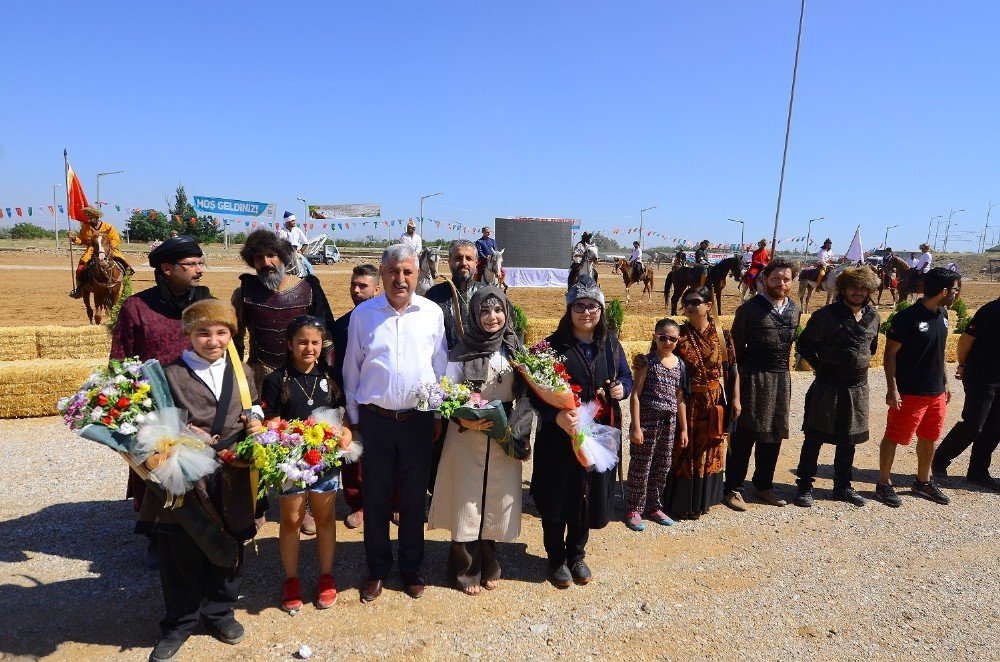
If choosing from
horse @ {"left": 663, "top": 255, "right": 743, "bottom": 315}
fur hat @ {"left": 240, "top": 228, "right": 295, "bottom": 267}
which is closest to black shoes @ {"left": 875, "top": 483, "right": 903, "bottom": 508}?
fur hat @ {"left": 240, "top": 228, "right": 295, "bottom": 267}

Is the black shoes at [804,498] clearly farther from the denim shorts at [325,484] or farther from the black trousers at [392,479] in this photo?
the denim shorts at [325,484]

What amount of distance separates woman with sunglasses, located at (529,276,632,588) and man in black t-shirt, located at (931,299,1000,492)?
13.2 feet

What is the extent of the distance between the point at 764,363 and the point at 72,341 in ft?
30.6

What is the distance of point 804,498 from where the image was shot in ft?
16.6

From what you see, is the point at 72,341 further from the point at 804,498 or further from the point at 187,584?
the point at 804,498

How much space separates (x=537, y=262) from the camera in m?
28.7

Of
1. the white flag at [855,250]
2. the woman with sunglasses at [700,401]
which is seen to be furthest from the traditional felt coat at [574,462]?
the white flag at [855,250]

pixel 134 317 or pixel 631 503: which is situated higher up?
pixel 134 317

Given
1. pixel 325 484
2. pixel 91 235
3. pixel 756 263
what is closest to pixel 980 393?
pixel 325 484

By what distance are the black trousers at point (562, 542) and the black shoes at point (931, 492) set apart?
3.61 meters

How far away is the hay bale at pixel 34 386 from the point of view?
639 centimetres

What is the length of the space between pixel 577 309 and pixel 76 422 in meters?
2.61

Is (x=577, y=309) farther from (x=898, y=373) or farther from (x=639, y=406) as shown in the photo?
(x=898, y=373)

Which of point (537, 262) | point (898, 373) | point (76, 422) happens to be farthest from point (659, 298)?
point (76, 422)
